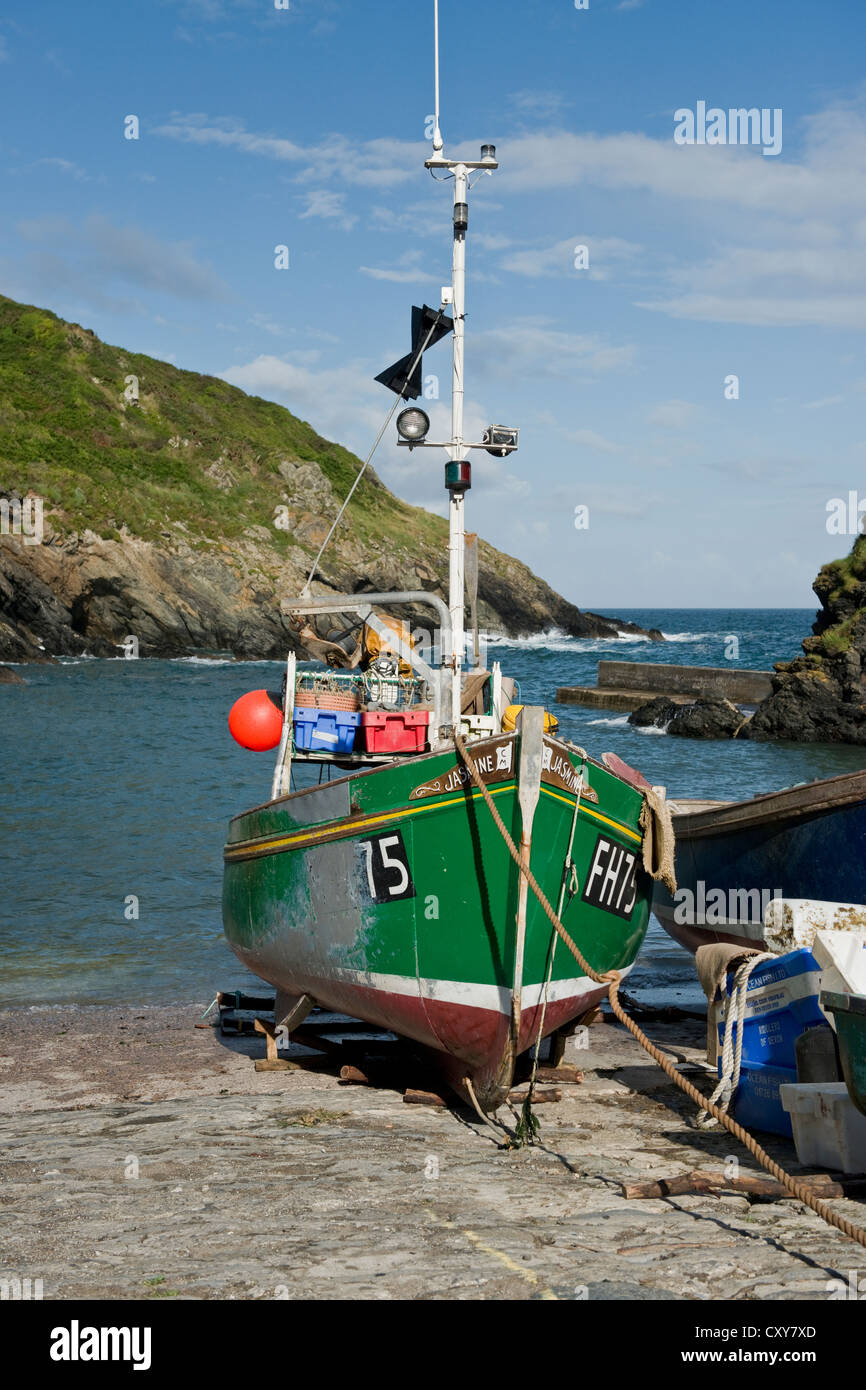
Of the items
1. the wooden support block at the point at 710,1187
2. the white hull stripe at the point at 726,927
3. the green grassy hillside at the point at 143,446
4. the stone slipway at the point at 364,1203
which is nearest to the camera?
the stone slipway at the point at 364,1203

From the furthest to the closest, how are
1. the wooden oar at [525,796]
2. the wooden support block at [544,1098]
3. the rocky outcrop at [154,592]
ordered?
the rocky outcrop at [154,592]
the wooden support block at [544,1098]
the wooden oar at [525,796]

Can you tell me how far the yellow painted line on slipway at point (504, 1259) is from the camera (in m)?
4.84

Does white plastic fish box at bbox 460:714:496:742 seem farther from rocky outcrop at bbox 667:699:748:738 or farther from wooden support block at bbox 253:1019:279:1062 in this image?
rocky outcrop at bbox 667:699:748:738

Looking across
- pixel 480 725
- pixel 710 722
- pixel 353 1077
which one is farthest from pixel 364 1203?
pixel 710 722

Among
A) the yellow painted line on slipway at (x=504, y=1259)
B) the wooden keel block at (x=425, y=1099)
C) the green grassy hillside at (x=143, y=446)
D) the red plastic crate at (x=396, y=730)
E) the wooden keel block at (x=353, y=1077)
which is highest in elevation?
the green grassy hillside at (x=143, y=446)

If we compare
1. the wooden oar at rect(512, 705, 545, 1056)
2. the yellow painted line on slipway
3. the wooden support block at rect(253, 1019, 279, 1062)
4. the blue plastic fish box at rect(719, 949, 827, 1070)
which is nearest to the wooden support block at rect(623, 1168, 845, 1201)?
the yellow painted line on slipway

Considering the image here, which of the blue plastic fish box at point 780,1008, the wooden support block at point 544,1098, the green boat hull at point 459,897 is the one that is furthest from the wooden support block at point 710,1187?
the wooden support block at point 544,1098

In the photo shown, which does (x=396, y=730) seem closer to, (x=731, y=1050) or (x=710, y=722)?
(x=731, y=1050)

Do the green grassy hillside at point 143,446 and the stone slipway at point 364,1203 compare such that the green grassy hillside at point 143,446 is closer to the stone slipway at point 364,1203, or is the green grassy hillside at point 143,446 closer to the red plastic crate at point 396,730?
the red plastic crate at point 396,730

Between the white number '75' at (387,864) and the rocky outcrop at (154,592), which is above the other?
the rocky outcrop at (154,592)

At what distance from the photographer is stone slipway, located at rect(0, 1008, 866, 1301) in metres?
4.99

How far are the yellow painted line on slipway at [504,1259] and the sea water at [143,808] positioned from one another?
777 cm
